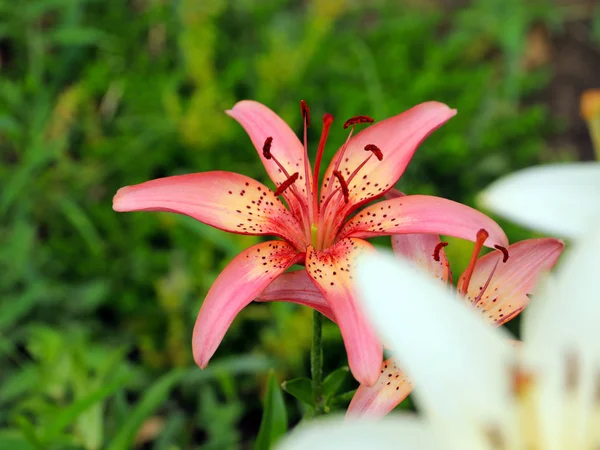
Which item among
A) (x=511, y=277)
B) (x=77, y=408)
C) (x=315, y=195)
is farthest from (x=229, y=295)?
(x=77, y=408)

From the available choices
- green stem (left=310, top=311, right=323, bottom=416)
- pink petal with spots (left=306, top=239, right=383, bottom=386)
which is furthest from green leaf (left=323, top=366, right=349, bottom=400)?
pink petal with spots (left=306, top=239, right=383, bottom=386)

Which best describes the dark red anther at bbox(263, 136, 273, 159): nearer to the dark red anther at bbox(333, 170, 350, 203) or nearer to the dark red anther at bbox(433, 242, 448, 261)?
the dark red anther at bbox(333, 170, 350, 203)

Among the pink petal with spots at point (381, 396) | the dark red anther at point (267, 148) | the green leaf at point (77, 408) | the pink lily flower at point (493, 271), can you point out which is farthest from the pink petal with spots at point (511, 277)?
the green leaf at point (77, 408)

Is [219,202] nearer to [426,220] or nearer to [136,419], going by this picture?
[426,220]

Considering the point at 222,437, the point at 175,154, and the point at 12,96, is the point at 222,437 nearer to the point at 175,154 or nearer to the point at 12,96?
the point at 175,154

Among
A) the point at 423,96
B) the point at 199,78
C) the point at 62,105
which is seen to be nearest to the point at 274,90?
the point at 199,78

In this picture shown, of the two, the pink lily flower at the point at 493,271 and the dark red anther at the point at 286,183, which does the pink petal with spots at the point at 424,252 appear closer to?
the pink lily flower at the point at 493,271

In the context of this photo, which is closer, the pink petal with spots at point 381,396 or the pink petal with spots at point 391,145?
the pink petal with spots at point 381,396
